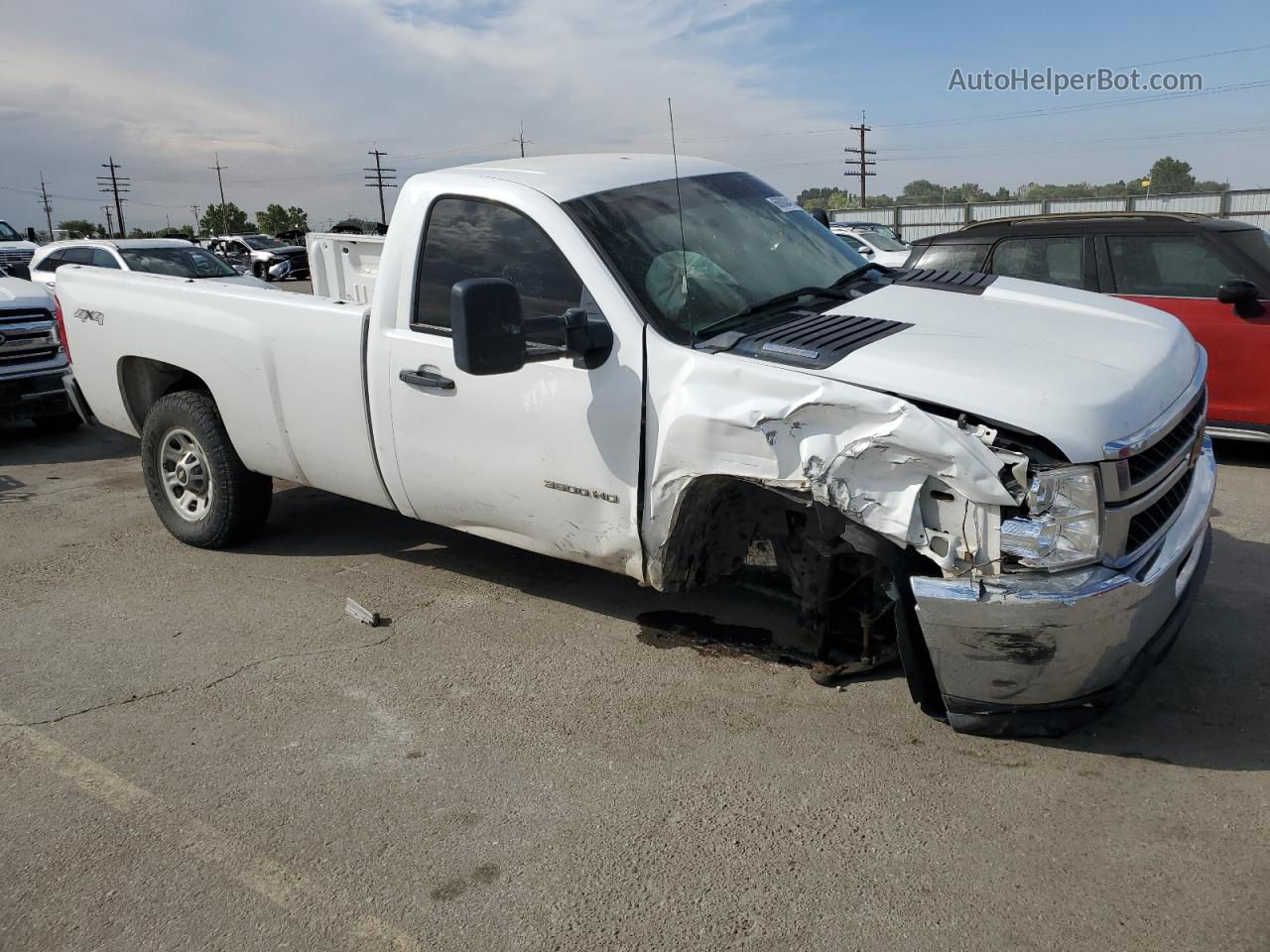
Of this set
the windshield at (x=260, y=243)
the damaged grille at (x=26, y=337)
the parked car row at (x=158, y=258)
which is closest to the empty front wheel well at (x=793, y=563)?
the damaged grille at (x=26, y=337)

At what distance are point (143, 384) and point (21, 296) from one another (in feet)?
13.5

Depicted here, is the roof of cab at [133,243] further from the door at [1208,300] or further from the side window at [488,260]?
the door at [1208,300]

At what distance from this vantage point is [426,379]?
163 inches

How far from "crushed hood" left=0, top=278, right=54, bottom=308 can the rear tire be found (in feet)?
13.5

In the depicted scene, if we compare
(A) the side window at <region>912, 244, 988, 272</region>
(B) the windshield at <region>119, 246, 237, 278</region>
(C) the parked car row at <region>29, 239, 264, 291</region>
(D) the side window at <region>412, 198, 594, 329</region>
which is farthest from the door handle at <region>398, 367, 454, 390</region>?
(B) the windshield at <region>119, 246, 237, 278</region>

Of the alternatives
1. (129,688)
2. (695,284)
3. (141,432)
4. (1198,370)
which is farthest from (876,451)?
(141,432)

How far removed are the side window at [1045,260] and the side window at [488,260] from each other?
14.9ft

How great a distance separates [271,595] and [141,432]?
1624mm

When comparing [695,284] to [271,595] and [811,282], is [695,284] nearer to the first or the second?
[811,282]

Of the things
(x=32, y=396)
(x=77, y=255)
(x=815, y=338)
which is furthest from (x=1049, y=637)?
(x=77, y=255)

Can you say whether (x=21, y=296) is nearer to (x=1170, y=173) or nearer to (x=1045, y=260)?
(x=1045, y=260)

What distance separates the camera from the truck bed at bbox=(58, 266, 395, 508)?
179 inches

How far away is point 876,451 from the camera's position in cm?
297

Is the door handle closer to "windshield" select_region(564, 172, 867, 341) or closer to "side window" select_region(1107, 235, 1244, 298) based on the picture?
"windshield" select_region(564, 172, 867, 341)
